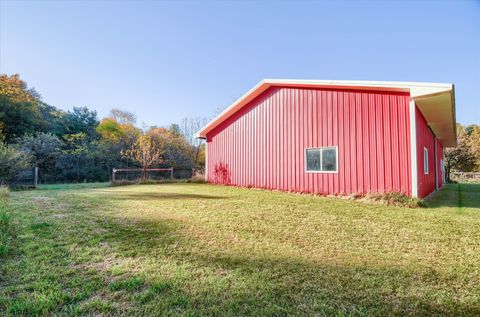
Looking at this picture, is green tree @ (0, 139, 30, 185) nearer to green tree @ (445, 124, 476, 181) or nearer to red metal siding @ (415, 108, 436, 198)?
red metal siding @ (415, 108, 436, 198)

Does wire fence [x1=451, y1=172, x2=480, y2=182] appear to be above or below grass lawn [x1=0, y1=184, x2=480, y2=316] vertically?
below

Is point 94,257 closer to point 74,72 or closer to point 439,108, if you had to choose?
point 439,108

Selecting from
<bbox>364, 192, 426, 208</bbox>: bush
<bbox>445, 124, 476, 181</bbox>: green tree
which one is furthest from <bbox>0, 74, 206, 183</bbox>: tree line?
<bbox>445, 124, 476, 181</bbox>: green tree

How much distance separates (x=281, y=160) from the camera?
376 inches

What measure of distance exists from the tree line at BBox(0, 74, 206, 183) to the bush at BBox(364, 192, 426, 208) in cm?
1217

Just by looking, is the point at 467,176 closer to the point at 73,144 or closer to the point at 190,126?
the point at 190,126

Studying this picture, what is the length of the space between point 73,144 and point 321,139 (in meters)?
19.6

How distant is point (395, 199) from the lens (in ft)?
20.6

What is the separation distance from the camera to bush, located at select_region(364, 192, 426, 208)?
602cm

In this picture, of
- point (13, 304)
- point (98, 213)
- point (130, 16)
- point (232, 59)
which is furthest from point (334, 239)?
point (232, 59)

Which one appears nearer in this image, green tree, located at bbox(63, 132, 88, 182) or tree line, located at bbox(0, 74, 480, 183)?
tree line, located at bbox(0, 74, 480, 183)

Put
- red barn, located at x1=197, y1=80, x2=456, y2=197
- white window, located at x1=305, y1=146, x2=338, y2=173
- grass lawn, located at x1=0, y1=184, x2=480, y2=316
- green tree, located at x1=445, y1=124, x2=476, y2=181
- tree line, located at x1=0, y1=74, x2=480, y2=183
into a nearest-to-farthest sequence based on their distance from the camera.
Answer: grass lawn, located at x1=0, y1=184, x2=480, y2=316 < red barn, located at x1=197, y1=80, x2=456, y2=197 < white window, located at x1=305, y1=146, x2=338, y2=173 < tree line, located at x1=0, y1=74, x2=480, y2=183 < green tree, located at x1=445, y1=124, x2=476, y2=181

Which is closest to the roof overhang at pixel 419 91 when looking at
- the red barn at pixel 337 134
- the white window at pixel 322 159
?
the red barn at pixel 337 134

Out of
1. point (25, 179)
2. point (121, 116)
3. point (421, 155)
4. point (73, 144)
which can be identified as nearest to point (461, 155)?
point (421, 155)
